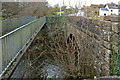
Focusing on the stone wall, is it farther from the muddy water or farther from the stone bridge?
the muddy water

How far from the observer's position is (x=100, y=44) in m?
4.65

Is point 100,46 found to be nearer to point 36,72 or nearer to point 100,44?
point 100,44

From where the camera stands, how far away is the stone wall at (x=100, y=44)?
3.95 metres

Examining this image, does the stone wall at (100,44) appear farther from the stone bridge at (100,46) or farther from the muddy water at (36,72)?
the muddy water at (36,72)

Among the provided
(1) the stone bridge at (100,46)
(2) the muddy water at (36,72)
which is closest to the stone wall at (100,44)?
(1) the stone bridge at (100,46)

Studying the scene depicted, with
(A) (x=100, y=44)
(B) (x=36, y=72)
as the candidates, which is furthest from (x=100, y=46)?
(B) (x=36, y=72)

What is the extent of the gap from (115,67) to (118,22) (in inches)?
45.4

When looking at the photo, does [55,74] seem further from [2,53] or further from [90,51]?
[2,53]

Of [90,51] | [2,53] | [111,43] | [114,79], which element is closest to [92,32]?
[90,51]

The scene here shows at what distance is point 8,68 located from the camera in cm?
372

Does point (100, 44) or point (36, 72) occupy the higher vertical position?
point (100, 44)

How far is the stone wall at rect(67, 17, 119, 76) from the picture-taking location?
13.0 ft

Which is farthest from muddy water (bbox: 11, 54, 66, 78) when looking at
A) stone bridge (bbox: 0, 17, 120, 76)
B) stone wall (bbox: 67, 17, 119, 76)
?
stone wall (bbox: 67, 17, 119, 76)

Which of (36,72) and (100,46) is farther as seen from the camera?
(36,72)
